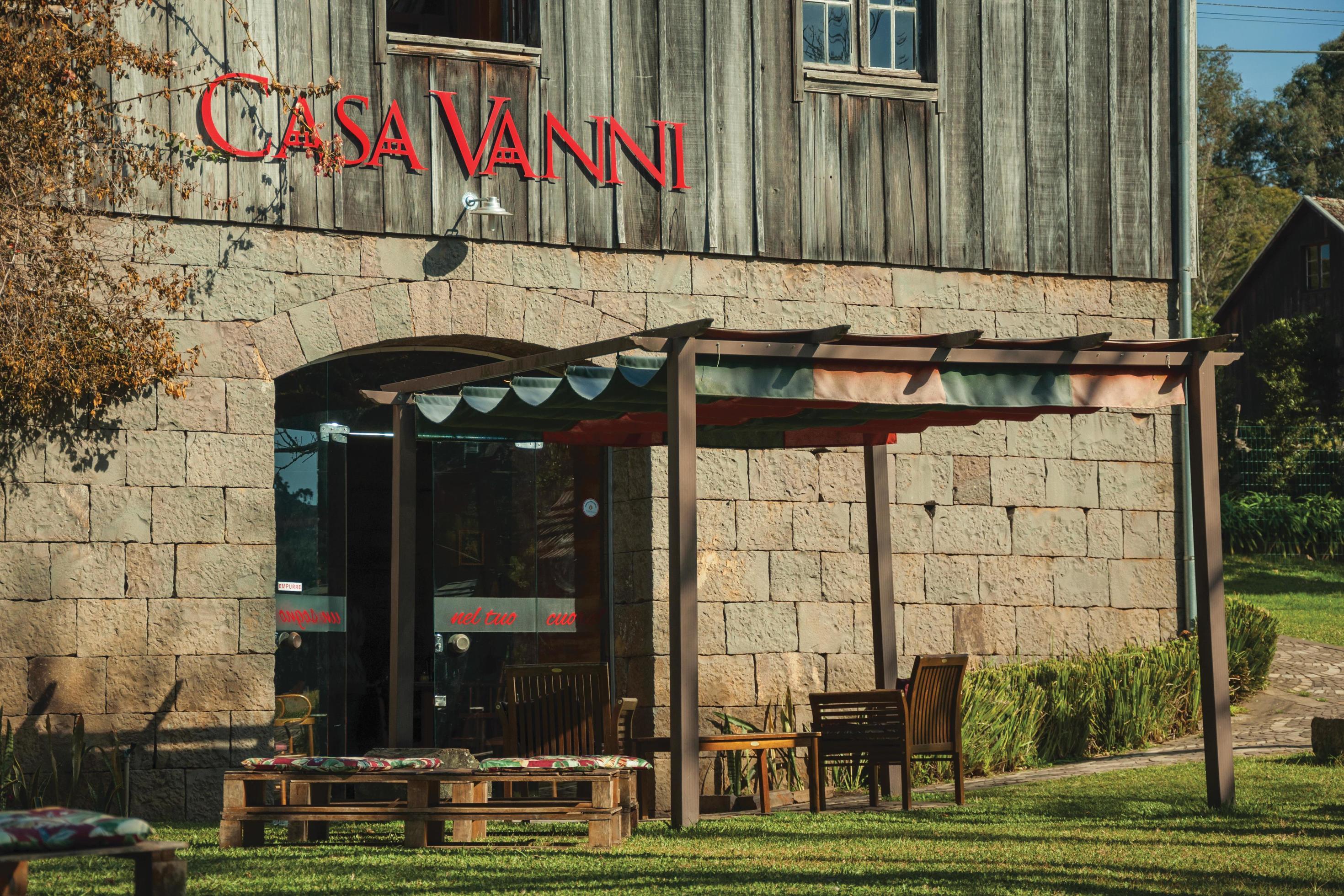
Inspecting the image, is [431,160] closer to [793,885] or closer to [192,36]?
[192,36]

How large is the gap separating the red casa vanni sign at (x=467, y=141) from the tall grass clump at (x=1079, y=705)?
3743 mm

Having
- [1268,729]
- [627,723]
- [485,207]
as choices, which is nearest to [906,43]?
[485,207]

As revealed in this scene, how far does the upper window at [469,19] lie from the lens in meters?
9.95

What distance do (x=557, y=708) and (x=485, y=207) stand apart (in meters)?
3.05

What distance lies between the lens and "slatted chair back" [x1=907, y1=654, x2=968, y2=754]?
8.00 metres

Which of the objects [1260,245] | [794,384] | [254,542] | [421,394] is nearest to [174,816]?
[254,542]

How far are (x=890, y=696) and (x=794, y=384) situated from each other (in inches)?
69.4

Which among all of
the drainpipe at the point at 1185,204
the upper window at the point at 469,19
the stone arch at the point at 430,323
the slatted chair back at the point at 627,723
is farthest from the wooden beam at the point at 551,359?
the drainpipe at the point at 1185,204

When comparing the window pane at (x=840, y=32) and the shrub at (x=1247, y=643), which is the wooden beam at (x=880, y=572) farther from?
the shrub at (x=1247, y=643)

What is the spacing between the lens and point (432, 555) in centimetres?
987

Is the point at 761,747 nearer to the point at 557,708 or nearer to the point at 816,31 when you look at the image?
the point at 557,708

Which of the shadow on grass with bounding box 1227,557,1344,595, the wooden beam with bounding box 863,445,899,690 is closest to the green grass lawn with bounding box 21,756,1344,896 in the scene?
the wooden beam with bounding box 863,445,899,690

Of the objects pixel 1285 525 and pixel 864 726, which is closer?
pixel 864 726

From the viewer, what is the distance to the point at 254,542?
895 cm
